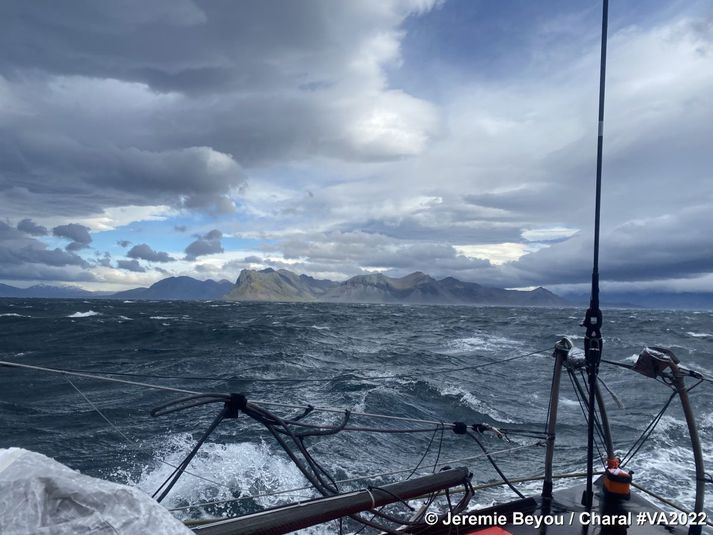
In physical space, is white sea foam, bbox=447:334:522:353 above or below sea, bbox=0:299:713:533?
below

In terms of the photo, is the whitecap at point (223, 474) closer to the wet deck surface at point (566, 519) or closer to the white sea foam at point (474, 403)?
the wet deck surface at point (566, 519)

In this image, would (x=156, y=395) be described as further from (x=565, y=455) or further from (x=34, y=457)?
(x=34, y=457)

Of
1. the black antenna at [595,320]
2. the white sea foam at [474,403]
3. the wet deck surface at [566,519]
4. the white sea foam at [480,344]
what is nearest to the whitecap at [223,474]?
the wet deck surface at [566,519]

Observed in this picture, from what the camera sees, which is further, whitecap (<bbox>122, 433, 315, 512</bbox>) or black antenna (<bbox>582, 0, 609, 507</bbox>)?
whitecap (<bbox>122, 433, 315, 512</bbox>)

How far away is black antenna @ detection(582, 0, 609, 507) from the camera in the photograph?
4062 mm

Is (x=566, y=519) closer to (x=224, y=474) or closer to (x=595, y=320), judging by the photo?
(x=595, y=320)

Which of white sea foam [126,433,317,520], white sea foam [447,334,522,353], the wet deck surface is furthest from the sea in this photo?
white sea foam [447,334,522,353]

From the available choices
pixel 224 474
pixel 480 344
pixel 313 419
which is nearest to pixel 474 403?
pixel 313 419

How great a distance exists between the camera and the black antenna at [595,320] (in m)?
4.06

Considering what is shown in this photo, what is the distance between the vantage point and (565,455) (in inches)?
416

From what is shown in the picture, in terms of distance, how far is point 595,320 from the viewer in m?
4.06

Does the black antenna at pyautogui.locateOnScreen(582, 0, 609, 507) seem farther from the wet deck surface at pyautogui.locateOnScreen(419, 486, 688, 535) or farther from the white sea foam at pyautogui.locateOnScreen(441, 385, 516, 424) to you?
the white sea foam at pyautogui.locateOnScreen(441, 385, 516, 424)

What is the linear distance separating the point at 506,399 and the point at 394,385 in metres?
3.77

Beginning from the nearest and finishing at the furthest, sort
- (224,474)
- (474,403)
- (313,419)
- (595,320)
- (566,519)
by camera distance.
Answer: (595,320), (566,519), (224,474), (313,419), (474,403)
